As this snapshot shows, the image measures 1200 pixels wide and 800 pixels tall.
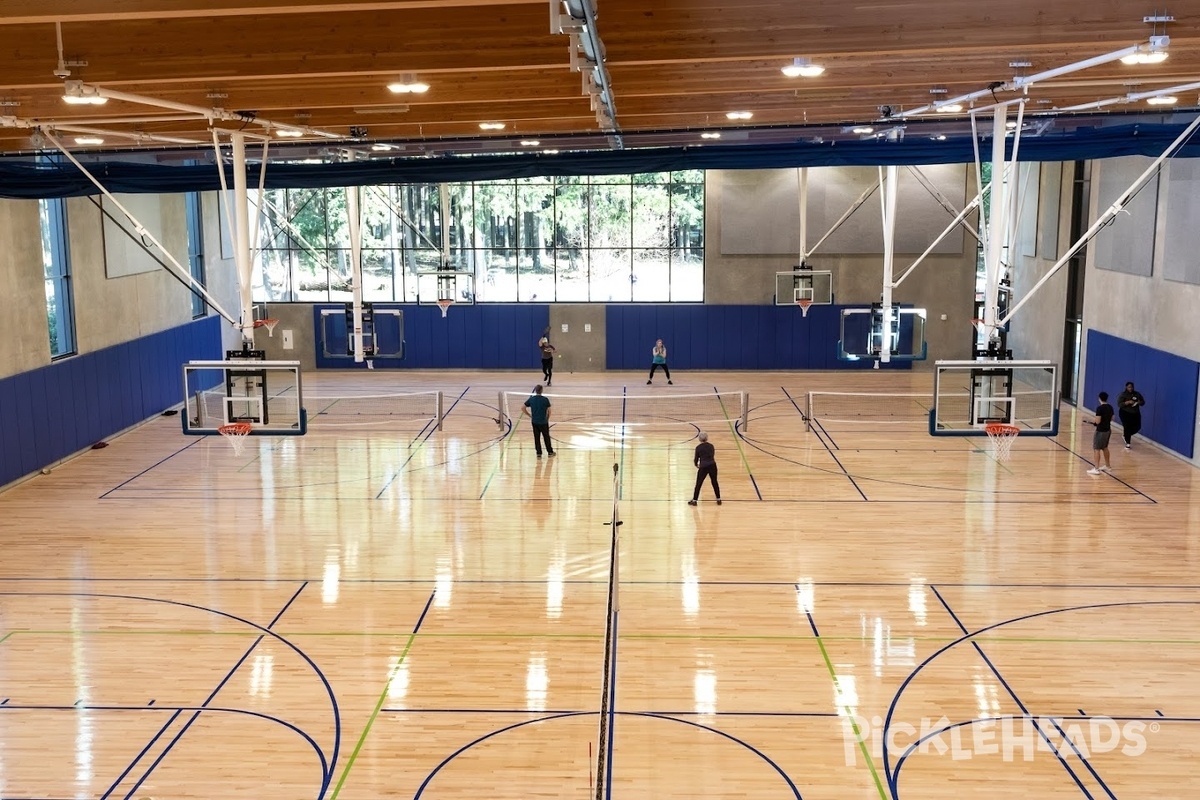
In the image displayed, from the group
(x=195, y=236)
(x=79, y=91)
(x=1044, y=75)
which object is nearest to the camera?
(x=79, y=91)

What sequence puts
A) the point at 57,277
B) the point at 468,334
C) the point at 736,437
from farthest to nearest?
the point at 468,334 → the point at 736,437 → the point at 57,277

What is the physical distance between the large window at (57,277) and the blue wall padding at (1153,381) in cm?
2278

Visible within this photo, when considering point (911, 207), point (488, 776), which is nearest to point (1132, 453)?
point (911, 207)

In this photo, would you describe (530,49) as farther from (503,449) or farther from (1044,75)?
(503,449)

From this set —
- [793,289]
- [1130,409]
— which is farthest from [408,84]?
[793,289]

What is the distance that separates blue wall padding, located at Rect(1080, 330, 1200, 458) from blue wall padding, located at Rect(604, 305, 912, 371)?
8.41 meters

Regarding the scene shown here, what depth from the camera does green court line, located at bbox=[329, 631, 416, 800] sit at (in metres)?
10.3

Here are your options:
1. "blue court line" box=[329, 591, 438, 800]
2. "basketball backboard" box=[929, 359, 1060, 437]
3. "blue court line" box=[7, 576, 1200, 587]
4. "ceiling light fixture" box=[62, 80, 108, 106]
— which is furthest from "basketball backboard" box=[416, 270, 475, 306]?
"ceiling light fixture" box=[62, 80, 108, 106]

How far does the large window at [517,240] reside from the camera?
35.2 m

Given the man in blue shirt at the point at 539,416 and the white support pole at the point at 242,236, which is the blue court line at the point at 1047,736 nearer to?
the man in blue shirt at the point at 539,416

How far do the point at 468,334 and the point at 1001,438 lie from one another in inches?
727

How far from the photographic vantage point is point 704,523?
1844 cm

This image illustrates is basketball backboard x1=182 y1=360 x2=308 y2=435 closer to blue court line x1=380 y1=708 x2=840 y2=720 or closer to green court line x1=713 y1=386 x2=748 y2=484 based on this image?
blue court line x1=380 y1=708 x2=840 y2=720
